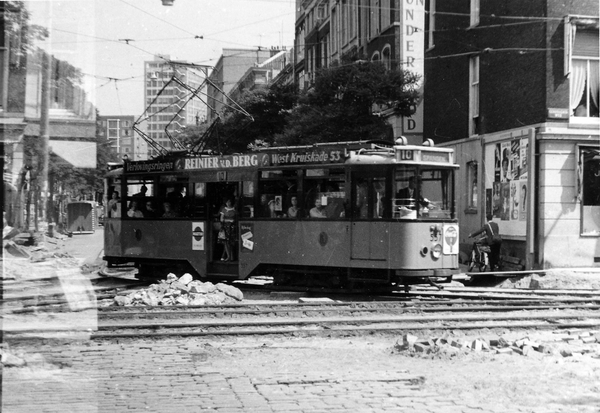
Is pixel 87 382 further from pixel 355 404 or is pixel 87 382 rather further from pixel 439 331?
pixel 439 331

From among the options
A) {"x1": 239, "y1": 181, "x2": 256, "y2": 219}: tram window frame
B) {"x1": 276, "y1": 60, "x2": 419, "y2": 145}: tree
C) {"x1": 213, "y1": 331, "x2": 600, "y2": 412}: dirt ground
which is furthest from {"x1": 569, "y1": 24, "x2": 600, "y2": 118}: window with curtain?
{"x1": 213, "y1": 331, "x2": 600, "y2": 412}: dirt ground

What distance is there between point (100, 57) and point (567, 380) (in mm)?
23343

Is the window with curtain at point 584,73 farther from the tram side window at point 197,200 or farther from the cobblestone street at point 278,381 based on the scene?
the cobblestone street at point 278,381

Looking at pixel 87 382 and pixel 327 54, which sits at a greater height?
pixel 327 54

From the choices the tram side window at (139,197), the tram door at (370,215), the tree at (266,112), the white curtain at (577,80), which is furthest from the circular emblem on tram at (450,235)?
the tree at (266,112)

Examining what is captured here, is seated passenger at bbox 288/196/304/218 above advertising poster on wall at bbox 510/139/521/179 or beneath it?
beneath

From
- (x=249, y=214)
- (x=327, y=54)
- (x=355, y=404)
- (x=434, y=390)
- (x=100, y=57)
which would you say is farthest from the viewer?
(x=327, y=54)

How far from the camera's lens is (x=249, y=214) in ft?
56.1

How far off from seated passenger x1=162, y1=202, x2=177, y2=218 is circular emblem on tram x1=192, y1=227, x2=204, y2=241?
0.81 m

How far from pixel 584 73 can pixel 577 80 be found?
0.96ft

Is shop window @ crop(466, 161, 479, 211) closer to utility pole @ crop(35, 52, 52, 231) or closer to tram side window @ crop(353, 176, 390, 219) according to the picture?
tram side window @ crop(353, 176, 390, 219)

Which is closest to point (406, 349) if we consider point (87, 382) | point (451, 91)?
point (87, 382)

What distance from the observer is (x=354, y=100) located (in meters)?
26.5

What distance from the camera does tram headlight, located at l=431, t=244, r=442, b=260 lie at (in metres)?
15.2
